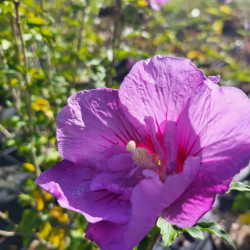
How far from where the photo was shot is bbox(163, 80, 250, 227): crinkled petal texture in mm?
486

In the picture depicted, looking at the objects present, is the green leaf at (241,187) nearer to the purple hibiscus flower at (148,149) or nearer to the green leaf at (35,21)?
the purple hibiscus flower at (148,149)

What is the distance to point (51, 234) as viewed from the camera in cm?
158

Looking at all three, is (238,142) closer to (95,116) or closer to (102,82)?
(95,116)

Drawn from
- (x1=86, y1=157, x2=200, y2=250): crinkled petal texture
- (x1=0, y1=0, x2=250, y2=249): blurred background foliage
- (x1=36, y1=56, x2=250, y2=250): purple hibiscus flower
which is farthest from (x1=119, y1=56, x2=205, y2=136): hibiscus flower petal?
(x1=0, y1=0, x2=250, y2=249): blurred background foliage

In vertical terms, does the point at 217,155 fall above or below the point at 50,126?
above

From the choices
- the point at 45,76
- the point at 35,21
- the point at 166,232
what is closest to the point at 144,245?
the point at 166,232

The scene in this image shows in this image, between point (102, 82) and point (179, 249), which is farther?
point (179, 249)

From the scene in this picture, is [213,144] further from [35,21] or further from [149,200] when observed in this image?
[35,21]

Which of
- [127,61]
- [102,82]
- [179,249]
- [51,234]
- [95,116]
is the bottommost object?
[179,249]

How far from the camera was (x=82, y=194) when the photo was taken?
22.8 inches

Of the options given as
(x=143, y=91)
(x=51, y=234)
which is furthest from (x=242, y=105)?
(x=51, y=234)

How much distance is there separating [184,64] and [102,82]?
70cm

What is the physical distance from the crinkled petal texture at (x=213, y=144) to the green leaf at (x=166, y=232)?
0.05 meters

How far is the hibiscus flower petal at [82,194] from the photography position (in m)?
0.53
